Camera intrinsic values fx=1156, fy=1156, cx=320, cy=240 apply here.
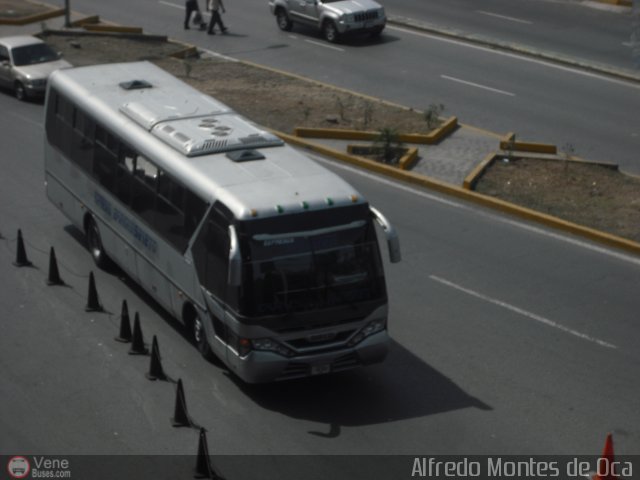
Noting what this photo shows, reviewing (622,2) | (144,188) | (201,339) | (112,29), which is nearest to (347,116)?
(144,188)

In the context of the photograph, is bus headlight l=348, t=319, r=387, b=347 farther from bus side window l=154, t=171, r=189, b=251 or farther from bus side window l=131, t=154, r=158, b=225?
bus side window l=131, t=154, r=158, b=225

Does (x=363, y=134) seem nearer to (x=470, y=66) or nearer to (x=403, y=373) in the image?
(x=470, y=66)

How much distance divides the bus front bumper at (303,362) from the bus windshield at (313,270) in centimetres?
A: 52

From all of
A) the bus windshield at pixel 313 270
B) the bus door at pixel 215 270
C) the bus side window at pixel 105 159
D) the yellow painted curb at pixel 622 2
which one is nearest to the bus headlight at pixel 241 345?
the bus door at pixel 215 270

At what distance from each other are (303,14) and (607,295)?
20844 mm

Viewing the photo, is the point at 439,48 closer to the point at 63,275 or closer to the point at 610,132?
the point at 610,132

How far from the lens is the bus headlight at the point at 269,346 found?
511 inches

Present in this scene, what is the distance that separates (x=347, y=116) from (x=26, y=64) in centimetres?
882

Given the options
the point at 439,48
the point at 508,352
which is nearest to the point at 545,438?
the point at 508,352

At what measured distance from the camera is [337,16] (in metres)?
34.6

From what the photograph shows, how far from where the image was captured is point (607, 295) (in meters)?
17.0
